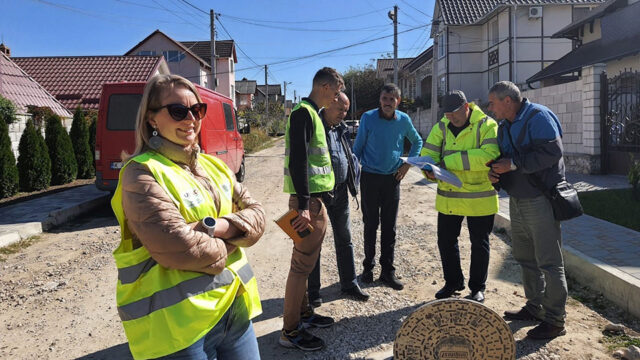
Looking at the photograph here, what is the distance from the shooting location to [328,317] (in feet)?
12.9

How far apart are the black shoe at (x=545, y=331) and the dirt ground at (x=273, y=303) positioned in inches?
1.7

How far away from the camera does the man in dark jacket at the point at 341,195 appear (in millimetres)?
3986

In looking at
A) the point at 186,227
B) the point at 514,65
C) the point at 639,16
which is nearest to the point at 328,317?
the point at 186,227

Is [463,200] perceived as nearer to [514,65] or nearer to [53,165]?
[53,165]

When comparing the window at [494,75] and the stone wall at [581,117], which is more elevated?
the window at [494,75]

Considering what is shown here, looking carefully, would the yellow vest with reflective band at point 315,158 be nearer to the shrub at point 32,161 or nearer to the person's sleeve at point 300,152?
the person's sleeve at point 300,152

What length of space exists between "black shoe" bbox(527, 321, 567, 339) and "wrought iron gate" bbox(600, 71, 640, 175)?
29.1 ft

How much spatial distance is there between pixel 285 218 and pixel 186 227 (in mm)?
1587

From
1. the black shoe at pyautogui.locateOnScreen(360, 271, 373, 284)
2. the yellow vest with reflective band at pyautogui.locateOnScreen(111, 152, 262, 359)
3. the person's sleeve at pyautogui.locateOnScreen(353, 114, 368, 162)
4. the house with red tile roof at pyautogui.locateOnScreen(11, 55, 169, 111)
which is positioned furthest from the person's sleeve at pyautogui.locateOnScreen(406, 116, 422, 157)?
the house with red tile roof at pyautogui.locateOnScreen(11, 55, 169, 111)

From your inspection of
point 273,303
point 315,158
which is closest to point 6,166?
point 273,303

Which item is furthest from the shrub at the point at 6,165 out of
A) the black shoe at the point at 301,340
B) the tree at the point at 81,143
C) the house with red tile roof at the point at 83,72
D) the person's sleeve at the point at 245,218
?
the house with red tile roof at the point at 83,72

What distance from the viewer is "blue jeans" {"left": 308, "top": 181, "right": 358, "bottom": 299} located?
4.14 meters

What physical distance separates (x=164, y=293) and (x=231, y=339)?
1.22 feet

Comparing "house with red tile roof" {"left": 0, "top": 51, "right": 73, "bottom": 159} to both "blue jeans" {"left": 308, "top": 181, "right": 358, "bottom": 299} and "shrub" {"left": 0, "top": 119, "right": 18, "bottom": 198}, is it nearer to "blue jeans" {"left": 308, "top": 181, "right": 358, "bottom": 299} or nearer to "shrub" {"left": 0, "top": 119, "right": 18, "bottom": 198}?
"shrub" {"left": 0, "top": 119, "right": 18, "bottom": 198}
